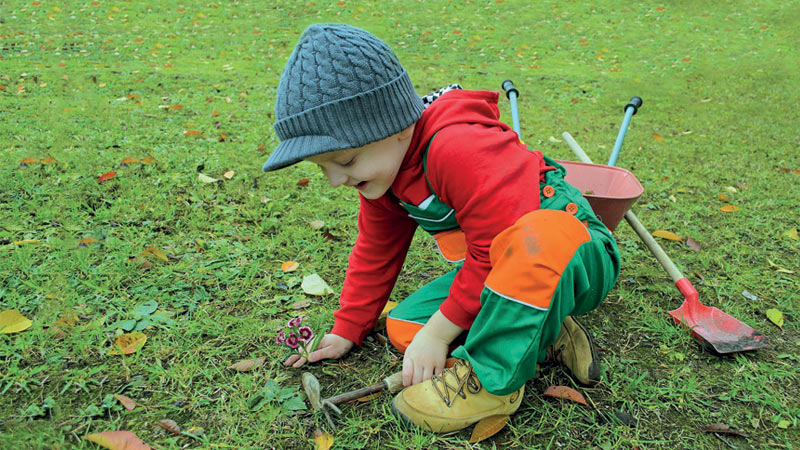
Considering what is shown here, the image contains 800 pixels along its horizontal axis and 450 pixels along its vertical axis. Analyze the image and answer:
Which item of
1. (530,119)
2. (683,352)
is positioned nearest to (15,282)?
(683,352)

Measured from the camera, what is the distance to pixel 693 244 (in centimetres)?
285

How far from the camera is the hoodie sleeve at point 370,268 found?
6.47 feet

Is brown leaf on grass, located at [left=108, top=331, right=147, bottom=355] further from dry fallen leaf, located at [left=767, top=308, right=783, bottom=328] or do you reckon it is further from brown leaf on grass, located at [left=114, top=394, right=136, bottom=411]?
dry fallen leaf, located at [left=767, top=308, right=783, bottom=328]

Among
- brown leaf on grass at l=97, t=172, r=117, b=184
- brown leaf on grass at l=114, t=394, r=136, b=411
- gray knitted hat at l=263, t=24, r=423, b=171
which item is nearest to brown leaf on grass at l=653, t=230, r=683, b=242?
gray knitted hat at l=263, t=24, r=423, b=171

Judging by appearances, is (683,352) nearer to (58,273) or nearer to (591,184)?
(591,184)

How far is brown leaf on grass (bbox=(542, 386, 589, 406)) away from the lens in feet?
5.77

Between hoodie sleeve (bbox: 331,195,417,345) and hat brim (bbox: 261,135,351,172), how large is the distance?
52cm

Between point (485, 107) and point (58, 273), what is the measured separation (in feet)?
6.07

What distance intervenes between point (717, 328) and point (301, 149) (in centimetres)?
172

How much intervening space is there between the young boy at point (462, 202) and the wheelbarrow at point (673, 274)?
1.36 feet

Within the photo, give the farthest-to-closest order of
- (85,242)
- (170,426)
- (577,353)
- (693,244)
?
(693,244), (85,242), (577,353), (170,426)

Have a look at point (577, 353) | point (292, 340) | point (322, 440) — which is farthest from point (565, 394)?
point (292, 340)

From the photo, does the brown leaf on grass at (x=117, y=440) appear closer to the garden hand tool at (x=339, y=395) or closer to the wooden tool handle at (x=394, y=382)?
the garden hand tool at (x=339, y=395)

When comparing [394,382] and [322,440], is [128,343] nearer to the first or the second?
[322,440]
